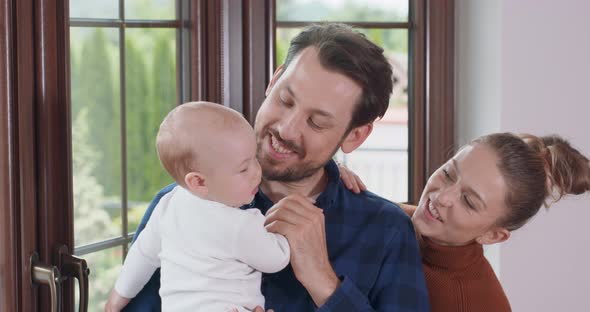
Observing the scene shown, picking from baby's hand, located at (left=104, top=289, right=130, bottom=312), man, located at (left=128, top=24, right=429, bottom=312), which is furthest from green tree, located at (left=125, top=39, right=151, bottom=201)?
baby's hand, located at (left=104, top=289, right=130, bottom=312)

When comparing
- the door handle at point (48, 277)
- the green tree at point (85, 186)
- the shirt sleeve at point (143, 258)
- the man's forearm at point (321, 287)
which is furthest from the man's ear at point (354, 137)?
the door handle at point (48, 277)

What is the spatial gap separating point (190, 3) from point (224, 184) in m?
0.96

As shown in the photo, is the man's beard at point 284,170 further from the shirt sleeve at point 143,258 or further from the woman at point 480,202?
the shirt sleeve at point 143,258

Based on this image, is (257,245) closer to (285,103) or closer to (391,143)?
(285,103)

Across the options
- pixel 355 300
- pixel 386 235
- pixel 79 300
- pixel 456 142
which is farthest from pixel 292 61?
pixel 456 142

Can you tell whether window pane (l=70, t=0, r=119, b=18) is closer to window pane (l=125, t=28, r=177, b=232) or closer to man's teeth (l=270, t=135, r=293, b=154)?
window pane (l=125, t=28, r=177, b=232)

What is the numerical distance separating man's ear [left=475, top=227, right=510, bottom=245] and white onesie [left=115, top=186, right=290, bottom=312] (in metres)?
0.69

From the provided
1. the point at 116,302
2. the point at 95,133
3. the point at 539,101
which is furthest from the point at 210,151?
the point at 539,101

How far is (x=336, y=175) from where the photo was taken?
6.21ft

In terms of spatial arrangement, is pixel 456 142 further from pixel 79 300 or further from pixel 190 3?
pixel 79 300

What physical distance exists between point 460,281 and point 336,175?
425mm

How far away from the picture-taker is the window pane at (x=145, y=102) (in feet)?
6.83

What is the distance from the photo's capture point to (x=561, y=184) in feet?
6.41

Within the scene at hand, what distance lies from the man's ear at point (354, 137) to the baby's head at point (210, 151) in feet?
1.61
